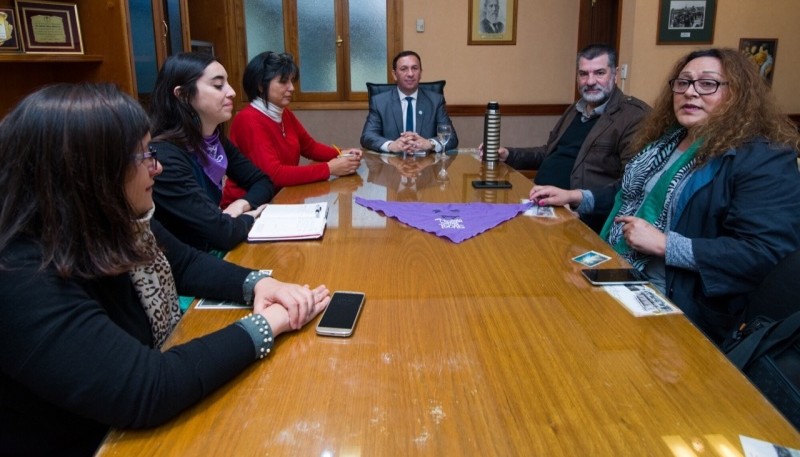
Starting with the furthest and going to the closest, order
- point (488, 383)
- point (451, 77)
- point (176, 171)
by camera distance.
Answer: point (451, 77) < point (176, 171) < point (488, 383)

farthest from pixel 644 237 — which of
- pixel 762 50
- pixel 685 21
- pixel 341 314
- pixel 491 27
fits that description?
pixel 491 27

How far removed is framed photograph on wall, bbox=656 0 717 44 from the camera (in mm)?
4008

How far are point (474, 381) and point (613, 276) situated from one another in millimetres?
587

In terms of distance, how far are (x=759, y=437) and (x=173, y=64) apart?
196cm

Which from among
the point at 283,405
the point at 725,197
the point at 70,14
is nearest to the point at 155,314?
the point at 283,405

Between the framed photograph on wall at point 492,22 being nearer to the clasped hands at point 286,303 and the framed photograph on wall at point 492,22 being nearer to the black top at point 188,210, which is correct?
the black top at point 188,210

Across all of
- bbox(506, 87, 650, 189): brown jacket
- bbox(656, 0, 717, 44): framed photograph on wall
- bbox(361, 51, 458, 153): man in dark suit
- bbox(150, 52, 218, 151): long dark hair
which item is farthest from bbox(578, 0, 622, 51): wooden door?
bbox(150, 52, 218, 151): long dark hair

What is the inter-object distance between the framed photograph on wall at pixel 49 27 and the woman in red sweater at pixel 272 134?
912mm

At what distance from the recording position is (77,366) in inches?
31.8

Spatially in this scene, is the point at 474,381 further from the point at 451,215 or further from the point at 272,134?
the point at 272,134

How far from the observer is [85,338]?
0.83m

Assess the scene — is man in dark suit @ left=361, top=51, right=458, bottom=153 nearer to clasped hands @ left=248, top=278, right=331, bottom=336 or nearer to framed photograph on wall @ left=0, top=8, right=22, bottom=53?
framed photograph on wall @ left=0, top=8, right=22, bottom=53

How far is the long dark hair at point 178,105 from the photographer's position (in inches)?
77.2

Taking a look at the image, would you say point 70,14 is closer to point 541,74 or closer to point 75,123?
point 75,123
